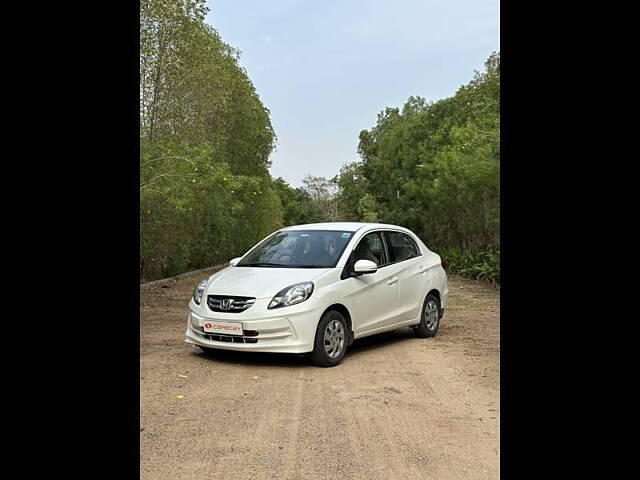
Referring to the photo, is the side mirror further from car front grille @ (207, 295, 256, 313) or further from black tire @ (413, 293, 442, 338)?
black tire @ (413, 293, 442, 338)

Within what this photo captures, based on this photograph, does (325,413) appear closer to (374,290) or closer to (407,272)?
(374,290)

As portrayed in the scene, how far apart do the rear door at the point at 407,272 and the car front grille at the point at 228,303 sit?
87.1 inches

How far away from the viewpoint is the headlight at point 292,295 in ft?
23.5

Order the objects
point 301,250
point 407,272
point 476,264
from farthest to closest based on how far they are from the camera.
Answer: point 476,264, point 407,272, point 301,250

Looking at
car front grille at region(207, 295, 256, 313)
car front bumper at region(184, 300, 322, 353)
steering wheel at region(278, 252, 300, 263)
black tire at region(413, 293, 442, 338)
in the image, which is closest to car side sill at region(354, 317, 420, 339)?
black tire at region(413, 293, 442, 338)

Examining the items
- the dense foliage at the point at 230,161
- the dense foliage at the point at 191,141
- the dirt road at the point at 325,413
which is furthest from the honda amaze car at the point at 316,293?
the dense foliage at the point at 191,141

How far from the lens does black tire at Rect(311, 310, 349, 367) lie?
730cm

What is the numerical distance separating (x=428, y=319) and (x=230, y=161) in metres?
18.5

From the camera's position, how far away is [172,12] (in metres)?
15.0

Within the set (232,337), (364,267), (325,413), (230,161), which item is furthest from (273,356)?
(230,161)

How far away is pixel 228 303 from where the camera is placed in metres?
7.36
